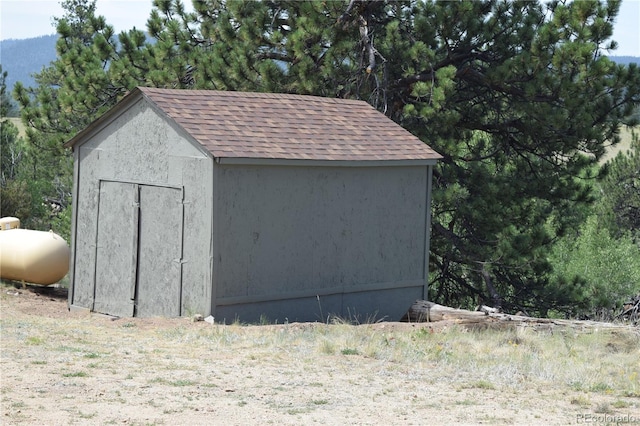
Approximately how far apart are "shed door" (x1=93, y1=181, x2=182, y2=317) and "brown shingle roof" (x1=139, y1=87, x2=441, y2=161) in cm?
→ 108

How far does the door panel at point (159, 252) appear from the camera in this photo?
13.5m

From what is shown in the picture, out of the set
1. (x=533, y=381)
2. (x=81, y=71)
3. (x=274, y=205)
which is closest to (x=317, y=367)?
(x=533, y=381)

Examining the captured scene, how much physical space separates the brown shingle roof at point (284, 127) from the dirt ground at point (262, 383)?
2.81 metres

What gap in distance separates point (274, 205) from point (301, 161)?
0.74 metres

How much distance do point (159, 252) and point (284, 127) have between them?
2.73 meters

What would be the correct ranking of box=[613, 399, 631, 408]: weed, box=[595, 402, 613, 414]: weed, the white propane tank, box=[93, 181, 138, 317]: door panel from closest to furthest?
box=[595, 402, 613, 414]: weed → box=[613, 399, 631, 408]: weed → box=[93, 181, 138, 317]: door panel → the white propane tank

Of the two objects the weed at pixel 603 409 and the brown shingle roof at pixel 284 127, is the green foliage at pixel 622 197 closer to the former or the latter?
the brown shingle roof at pixel 284 127

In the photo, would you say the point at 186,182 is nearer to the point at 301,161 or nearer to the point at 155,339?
the point at 301,161

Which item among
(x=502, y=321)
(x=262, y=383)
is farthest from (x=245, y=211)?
(x=262, y=383)

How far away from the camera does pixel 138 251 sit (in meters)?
14.1

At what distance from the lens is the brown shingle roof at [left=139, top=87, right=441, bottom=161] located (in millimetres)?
13531

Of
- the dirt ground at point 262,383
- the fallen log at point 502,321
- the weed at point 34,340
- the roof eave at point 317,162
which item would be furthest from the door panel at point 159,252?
the fallen log at point 502,321

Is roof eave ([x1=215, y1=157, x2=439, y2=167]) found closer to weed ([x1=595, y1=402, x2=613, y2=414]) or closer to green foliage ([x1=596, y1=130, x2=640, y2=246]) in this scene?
weed ([x1=595, y1=402, x2=613, y2=414])

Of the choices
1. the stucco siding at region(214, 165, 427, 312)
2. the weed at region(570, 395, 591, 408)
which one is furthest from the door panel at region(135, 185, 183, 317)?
the weed at region(570, 395, 591, 408)
